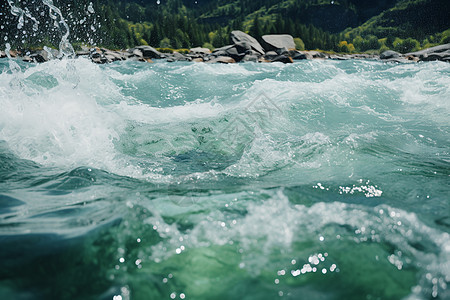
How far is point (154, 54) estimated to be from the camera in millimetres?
32688

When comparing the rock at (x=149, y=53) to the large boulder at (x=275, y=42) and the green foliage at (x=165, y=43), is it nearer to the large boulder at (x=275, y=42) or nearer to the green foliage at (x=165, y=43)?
the large boulder at (x=275, y=42)

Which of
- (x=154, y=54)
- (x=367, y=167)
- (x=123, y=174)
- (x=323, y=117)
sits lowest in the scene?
(x=154, y=54)

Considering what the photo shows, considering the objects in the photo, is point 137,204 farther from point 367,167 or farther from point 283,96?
point 283,96

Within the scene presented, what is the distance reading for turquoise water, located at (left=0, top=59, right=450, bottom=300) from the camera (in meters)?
1.31

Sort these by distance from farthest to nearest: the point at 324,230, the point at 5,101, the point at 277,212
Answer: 1. the point at 5,101
2. the point at 277,212
3. the point at 324,230

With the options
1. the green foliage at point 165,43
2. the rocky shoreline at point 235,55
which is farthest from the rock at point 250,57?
the green foliage at point 165,43

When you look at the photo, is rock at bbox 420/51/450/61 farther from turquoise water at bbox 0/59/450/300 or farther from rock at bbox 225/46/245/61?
turquoise water at bbox 0/59/450/300

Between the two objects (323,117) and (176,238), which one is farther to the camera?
(323,117)

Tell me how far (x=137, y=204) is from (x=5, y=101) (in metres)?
4.52

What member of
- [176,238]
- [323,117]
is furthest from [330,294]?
[323,117]

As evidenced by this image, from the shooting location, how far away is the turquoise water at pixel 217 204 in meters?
1.31

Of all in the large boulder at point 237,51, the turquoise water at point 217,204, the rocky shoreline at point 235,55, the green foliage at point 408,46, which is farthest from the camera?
the green foliage at point 408,46

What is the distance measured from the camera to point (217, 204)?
1.99 meters

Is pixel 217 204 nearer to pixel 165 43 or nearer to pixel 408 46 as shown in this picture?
pixel 165 43
